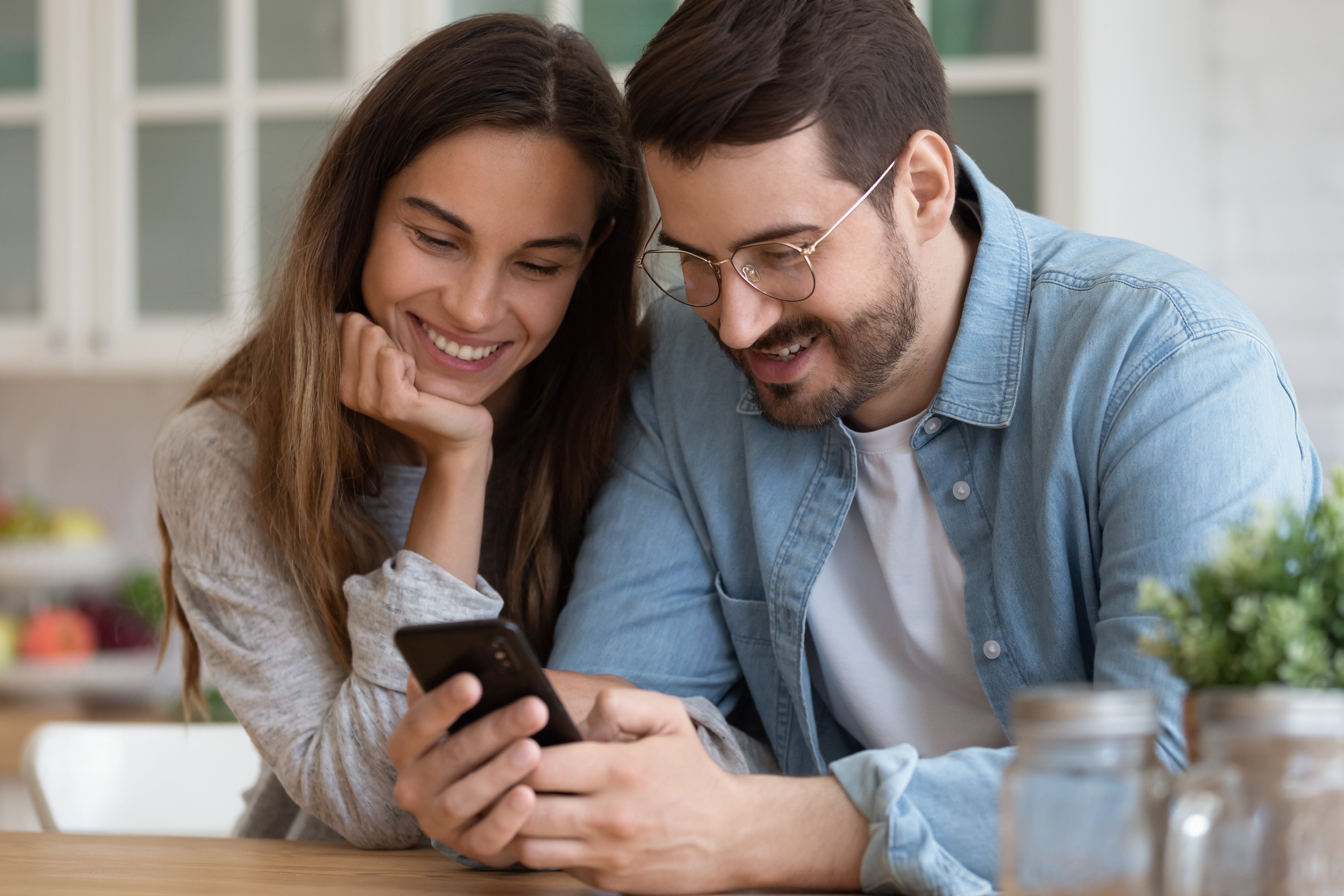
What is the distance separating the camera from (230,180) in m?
2.58

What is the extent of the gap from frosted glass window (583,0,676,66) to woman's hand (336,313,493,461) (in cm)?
122

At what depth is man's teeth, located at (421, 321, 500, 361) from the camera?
1299 mm

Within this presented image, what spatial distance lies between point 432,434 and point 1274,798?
89cm

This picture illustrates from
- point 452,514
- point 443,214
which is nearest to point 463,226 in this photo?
point 443,214

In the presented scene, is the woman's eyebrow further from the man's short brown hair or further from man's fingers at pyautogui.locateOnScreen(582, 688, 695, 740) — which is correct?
man's fingers at pyautogui.locateOnScreen(582, 688, 695, 740)

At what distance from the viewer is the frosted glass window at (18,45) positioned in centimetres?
267

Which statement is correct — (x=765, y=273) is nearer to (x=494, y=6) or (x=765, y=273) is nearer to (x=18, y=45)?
(x=494, y=6)

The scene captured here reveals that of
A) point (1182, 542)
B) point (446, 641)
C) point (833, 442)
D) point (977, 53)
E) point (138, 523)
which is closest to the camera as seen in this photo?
point (446, 641)

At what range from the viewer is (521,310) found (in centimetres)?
128

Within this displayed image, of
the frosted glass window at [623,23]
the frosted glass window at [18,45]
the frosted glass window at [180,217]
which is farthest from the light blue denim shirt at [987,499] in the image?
the frosted glass window at [18,45]

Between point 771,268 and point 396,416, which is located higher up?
point 771,268

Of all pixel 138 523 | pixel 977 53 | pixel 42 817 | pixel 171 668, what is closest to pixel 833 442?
pixel 42 817

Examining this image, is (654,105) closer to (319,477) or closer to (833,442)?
(833,442)

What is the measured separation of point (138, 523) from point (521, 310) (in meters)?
2.09
